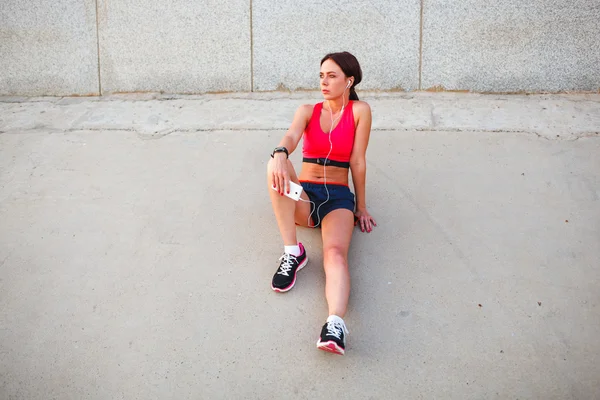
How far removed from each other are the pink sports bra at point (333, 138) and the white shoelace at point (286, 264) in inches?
25.9

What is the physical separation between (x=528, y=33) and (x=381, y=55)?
1306 millimetres

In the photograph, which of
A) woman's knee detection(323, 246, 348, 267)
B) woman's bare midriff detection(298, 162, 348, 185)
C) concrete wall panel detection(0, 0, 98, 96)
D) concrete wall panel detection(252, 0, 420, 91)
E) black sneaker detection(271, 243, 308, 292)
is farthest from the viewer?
concrete wall panel detection(0, 0, 98, 96)

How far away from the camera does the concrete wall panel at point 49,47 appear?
5621mm

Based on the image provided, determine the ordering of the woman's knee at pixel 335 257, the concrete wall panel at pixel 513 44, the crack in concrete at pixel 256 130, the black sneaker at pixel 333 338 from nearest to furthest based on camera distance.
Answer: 1. the black sneaker at pixel 333 338
2. the woman's knee at pixel 335 257
3. the crack in concrete at pixel 256 130
4. the concrete wall panel at pixel 513 44

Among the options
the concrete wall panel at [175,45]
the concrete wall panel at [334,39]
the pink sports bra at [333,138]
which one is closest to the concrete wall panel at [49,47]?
the concrete wall panel at [175,45]

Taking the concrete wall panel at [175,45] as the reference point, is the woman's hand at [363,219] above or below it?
below

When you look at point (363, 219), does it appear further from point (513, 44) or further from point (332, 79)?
point (513, 44)

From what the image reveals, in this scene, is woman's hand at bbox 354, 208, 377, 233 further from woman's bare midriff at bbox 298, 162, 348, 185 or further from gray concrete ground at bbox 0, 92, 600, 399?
woman's bare midriff at bbox 298, 162, 348, 185

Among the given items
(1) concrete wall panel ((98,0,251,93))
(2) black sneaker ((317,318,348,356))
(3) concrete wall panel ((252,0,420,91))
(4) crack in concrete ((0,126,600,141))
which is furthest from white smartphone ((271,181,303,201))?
(1) concrete wall panel ((98,0,251,93))

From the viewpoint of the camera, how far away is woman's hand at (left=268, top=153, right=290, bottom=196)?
3195 mm

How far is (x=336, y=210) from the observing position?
3455mm

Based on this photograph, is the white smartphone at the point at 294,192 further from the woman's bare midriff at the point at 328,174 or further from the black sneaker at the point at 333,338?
the black sneaker at the point at 333,338

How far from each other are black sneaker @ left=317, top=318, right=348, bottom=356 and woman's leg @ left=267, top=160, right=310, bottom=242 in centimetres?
66

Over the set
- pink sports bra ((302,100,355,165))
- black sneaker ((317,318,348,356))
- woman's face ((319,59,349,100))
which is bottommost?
black sneaker ((317,318,348,356))
